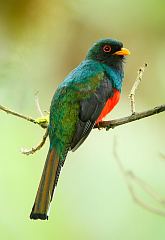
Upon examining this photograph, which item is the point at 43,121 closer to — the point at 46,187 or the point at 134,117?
the point at 46,187

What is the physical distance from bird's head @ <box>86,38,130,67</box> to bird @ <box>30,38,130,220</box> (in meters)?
0.23

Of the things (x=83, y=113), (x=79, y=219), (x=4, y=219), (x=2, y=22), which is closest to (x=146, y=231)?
(x=79, y=219)

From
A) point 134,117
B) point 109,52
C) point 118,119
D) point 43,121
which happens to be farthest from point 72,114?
point 109,52

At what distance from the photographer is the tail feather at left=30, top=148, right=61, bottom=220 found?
5029 millimetres

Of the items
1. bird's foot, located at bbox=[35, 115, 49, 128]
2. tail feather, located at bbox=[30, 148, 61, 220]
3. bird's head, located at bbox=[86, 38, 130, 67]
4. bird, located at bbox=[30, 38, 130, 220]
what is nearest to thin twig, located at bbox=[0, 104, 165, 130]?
bird's foot, located at bbox=[35, 115, 49, 128]

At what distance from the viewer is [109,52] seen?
6.10 metres

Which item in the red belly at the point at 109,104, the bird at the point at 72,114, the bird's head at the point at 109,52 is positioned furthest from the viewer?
the bird's head at the point at 109,52

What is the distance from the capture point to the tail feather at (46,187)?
5029 millimetres

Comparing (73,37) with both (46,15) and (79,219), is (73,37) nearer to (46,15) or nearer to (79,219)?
(46,15)

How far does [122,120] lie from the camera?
497 centimetres

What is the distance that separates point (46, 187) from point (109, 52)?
4.74ft

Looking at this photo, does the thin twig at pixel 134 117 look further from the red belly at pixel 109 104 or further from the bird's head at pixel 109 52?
the bird's head at pixel 109 52

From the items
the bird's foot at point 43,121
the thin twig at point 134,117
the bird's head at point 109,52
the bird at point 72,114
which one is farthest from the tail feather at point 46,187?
the bird's head at point 109,52

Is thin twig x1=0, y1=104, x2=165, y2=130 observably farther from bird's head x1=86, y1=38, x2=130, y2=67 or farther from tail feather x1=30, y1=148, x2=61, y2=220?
bird's head x1=86, y1=38, x2=130, y2=67
